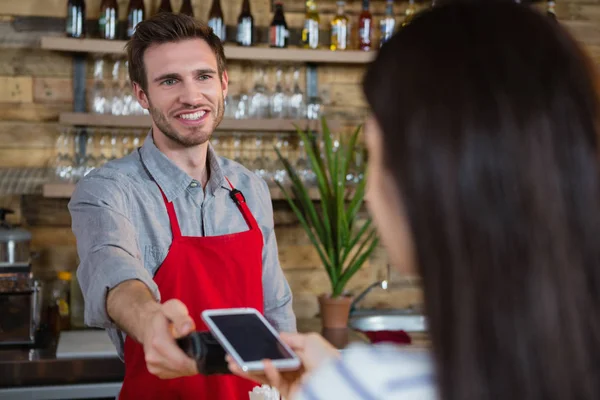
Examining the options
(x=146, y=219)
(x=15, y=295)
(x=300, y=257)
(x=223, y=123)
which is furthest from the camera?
(x=300, y=257)

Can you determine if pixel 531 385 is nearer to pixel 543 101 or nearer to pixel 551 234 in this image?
pixel 551 234

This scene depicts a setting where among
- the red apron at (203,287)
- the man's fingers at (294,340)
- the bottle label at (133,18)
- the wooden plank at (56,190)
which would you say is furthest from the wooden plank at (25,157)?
the man's fingers at (294,340)

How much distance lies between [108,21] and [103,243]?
1.89 metres

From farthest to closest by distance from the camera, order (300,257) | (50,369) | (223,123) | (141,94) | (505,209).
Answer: (300,257)
(223,123)
(50,369)
(141,94)
(505,209)

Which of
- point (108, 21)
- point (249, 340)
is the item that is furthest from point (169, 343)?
point (108, 21)

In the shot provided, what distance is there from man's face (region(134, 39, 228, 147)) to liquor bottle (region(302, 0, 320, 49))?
1401 mm

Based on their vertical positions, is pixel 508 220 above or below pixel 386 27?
below

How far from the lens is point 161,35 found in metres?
2.08

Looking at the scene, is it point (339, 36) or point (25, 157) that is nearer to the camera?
point (25, 157)

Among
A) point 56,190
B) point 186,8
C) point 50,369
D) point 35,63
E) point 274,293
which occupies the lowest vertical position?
point 50,369

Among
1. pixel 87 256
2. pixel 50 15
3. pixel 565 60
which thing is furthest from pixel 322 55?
pixel 565 60

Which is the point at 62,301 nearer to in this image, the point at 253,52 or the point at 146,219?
the point at 253,52

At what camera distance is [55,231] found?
341cm

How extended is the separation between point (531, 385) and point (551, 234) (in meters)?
0.12
